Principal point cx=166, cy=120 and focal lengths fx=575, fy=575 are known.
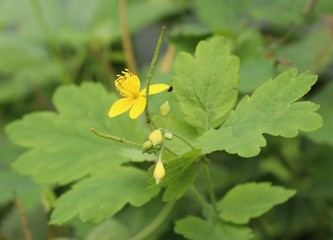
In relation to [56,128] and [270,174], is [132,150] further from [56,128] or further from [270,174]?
[270,174]

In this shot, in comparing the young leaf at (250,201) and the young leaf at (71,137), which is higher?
the young leaf at (71,137)

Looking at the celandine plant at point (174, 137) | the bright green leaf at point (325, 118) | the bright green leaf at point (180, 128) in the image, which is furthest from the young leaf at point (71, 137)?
the bright green leaf at point (325, 118)

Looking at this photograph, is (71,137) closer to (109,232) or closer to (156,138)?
(109,232)

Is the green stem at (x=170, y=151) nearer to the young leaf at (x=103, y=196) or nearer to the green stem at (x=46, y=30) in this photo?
the young leaf at (x=103, y=196)

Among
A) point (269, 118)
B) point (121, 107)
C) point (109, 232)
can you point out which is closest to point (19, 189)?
point (109, 232)

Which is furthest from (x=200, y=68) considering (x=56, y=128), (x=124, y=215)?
(x=124, y=215)

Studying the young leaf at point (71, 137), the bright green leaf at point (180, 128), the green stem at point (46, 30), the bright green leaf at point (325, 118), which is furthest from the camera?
the green stem at point (46, 30)

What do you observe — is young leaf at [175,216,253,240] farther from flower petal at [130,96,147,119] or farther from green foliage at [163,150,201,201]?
flower petal at [130,96,147,119]
